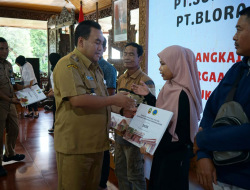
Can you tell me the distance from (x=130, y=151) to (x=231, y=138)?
1258 mm

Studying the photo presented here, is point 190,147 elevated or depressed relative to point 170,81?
depressed

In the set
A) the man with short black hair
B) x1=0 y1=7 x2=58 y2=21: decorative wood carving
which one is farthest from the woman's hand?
x1=0 y1=7 x2=58 y2=21: decorative wood carving

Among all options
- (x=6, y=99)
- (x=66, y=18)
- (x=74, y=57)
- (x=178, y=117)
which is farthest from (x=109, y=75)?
(x=66, y=18)

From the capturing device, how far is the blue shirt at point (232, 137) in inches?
37.5

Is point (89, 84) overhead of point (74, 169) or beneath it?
overhead

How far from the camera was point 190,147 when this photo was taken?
5.22 ft

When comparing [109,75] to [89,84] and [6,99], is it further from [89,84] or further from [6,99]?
[6,99]

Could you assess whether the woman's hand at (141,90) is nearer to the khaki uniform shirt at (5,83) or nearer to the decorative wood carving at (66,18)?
the khaki uniform shirt at (5,83)

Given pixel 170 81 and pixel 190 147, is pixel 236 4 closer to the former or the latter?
pixel 170 81

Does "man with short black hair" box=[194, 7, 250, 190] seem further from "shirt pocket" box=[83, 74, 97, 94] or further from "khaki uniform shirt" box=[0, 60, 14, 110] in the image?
"khaki uniform shirt" box=[0, 60, 14, 110]

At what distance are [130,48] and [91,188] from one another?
1277 millimetres

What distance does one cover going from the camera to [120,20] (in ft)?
12.1

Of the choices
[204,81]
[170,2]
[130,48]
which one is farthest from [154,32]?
[204,81]

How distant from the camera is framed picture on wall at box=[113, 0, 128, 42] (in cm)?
357
